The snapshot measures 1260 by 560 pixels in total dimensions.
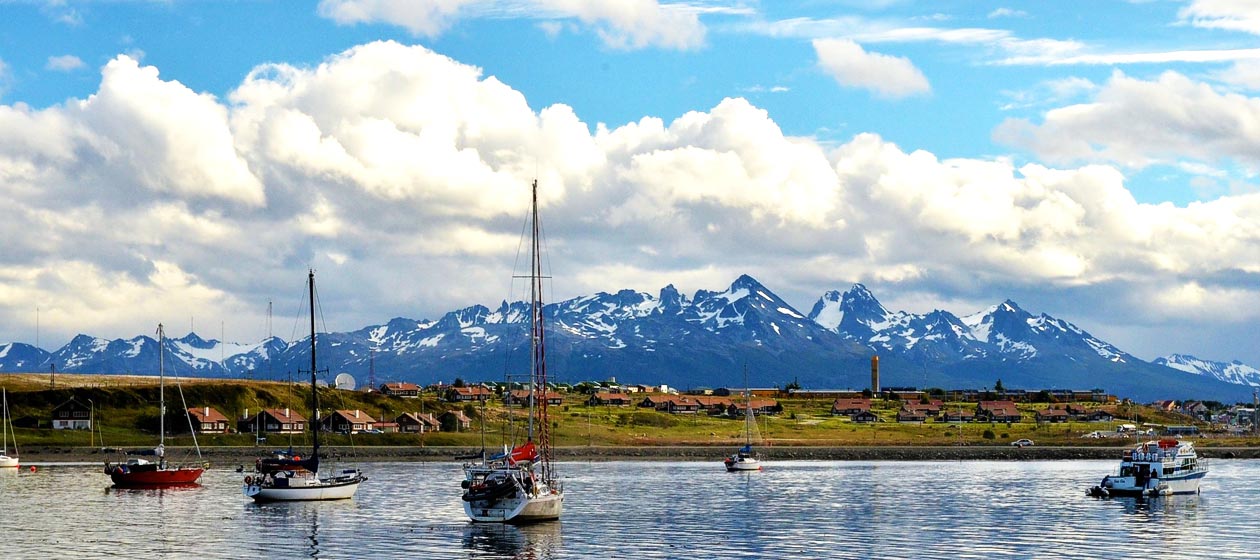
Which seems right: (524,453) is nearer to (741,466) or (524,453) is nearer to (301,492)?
(301,492)

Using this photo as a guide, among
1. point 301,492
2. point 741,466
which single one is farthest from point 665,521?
point 741,466

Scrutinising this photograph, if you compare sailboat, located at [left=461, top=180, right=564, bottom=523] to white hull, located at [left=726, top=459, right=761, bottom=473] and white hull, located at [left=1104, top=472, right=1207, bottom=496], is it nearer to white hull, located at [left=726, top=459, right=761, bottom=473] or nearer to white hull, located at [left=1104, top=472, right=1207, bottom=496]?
white hull, located at [left=1104, top=472, right=1207, bottom=496]

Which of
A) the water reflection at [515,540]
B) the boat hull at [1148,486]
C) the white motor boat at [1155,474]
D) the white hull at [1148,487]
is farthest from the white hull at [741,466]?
the water reflection at [515,540]

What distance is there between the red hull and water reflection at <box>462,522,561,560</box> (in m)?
51.4

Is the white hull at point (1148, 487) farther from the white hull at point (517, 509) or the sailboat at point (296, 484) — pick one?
the sailboat at point (296, 484)

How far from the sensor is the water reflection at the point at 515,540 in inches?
2881

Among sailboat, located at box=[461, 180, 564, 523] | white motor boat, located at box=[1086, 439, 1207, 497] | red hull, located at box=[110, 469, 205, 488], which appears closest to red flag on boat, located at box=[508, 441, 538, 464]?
sailboat, located at box=[461, 180, 564, 523]

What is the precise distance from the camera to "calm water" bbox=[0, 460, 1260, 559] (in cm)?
7494

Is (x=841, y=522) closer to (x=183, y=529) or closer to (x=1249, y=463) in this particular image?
(x=183, y=529)

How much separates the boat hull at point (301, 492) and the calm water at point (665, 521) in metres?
0.96

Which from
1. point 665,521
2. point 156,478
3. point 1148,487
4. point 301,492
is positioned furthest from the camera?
point 156,478

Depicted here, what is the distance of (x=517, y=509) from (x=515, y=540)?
6485 millimetres

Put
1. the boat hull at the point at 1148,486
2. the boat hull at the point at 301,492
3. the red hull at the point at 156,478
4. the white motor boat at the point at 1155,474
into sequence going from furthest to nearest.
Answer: the red hull at the point at 156,478 < the white motor boat at the point at 1155,474 < the boat hull at the point at 1148,486 < the boat hull at the point at 301,492

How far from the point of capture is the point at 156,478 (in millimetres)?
129125
